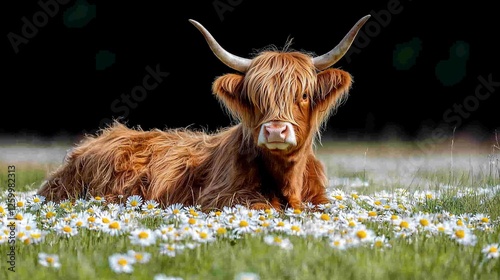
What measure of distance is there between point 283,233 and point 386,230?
0.60 meters

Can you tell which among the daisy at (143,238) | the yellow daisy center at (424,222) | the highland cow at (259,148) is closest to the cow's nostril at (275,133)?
the highland cow at (259,148)

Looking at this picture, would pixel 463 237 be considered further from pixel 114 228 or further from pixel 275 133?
pixel 114 228

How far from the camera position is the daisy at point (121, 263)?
2.95m

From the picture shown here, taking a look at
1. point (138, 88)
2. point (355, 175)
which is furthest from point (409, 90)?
point (138, 88)

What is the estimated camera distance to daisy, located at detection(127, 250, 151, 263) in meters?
3.07

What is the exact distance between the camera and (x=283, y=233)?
3715 mm

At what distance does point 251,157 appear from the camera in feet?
16.7

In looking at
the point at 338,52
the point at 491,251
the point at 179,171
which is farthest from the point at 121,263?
the point at 179,171

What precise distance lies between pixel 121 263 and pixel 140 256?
0.42 feet

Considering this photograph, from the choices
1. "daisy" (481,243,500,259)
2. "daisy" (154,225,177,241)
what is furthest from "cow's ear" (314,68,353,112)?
"daisy" (481,243,500,259)

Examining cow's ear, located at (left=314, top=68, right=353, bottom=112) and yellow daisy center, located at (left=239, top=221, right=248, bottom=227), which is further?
cow's ear, located at (left=314, top=68, right=353, bottom=112)

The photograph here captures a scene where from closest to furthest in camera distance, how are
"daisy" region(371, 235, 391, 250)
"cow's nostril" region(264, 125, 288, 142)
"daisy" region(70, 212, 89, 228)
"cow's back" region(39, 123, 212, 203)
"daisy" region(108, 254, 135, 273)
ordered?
1. "daisy" region(108, 254, 135, 273)
2. "daisy" region(371, 235, 391, 250)
3. "daisy" region(70, 212, 89, 228)
4. "cow's nostril" region(264, 125, 288, 142)
5. "cow's back" region(39, 123, 212, 203)

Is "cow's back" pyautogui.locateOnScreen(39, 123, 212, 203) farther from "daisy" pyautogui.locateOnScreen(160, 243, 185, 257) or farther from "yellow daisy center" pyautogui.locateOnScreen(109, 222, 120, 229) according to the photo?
"daisy" pyautogui.locateOnScreen(160, 243, 185, 257)

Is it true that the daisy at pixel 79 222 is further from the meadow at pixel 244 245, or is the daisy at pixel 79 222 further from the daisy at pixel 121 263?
the daisy at pixel 121 263
